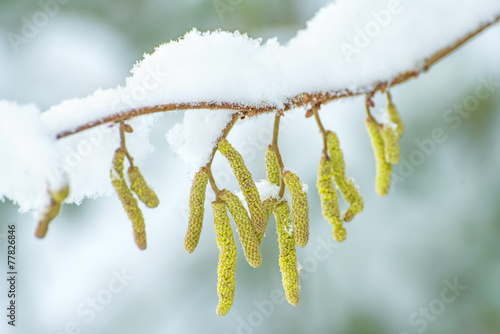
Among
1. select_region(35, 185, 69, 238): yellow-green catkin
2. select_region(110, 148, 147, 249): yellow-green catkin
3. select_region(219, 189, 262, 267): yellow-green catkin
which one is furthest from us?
select_region(219, 189, 262, 267): yellow-green catkin

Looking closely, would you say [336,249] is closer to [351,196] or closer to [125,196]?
[351,196]

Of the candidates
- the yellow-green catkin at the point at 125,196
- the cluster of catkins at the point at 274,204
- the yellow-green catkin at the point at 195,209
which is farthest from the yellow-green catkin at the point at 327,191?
the yellow-green catkin at the point at 125,196

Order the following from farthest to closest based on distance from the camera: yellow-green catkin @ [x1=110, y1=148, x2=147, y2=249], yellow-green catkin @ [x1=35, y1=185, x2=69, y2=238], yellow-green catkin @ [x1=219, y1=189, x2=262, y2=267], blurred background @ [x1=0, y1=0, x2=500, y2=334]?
blurred background @ [x1=0, y1=0, x2=500, y2=334] < yellow-green catkin @ [x1=219, y1=189, x2=262, y2=267] < yellow-green catkin @ [x1=110, y1=148, x2=147, y2=249] < yellow-green catkin @ [x1=35, y1=185, x2=69, y2=238]

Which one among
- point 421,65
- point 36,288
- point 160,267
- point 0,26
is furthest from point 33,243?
point 421,65

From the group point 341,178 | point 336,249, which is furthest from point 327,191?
point 336,249

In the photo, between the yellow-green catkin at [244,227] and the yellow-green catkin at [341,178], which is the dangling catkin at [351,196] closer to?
the yellow-green catkin at [341,178]

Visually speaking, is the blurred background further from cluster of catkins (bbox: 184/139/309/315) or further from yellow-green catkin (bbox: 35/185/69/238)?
yellow-green catkin (bbox: 35/185/69/238)

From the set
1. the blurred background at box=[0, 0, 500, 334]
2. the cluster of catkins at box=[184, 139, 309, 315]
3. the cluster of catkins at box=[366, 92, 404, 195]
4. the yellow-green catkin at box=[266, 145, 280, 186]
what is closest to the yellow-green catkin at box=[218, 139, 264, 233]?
the cluster of catkins at box=[184, 139, 309, 315]
